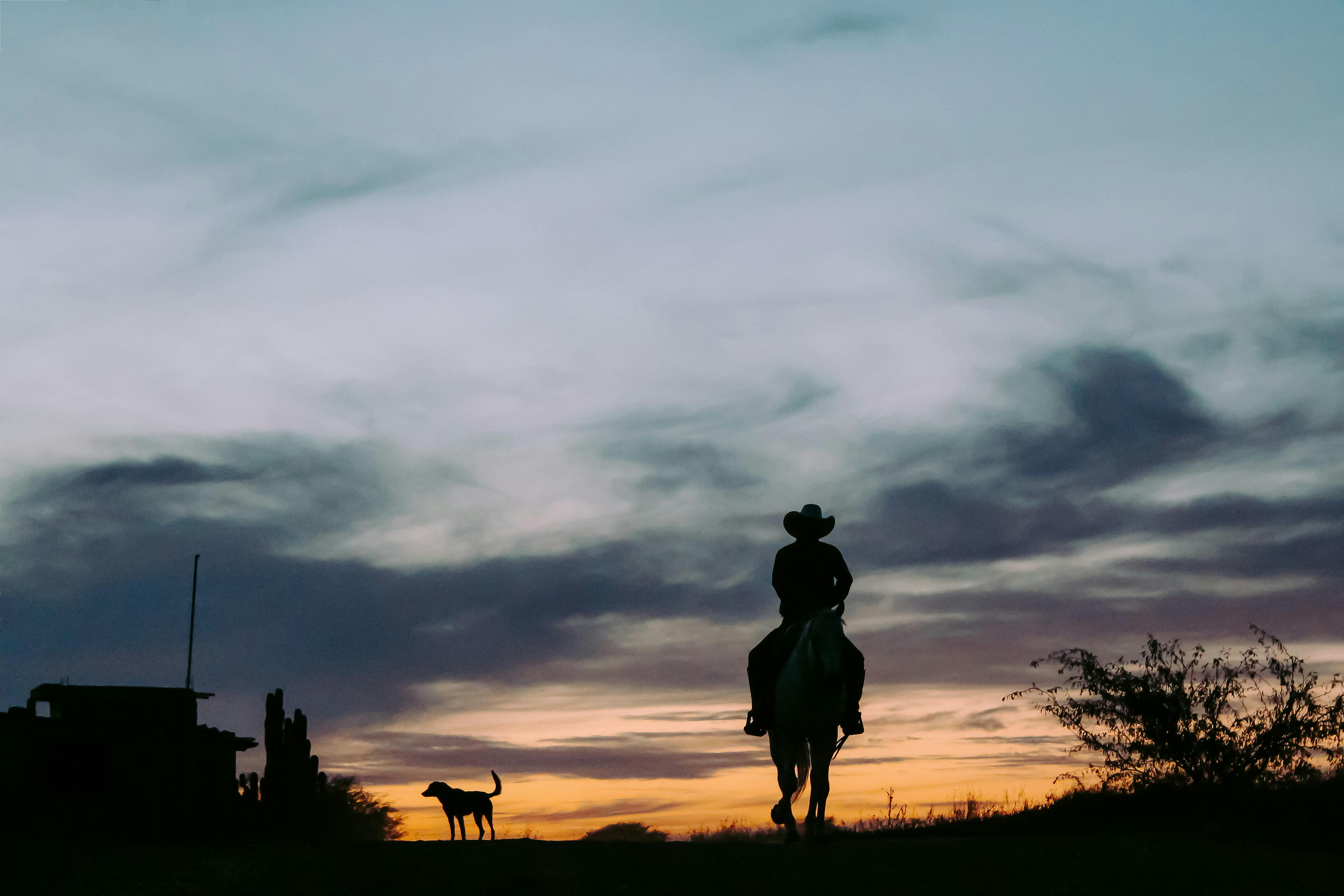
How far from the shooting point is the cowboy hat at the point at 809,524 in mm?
17234

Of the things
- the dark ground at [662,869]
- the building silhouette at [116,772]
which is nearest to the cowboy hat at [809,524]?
the dark ground at [662,869]

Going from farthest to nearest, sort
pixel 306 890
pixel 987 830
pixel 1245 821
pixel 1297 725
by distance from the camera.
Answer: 1. pixel 1297 725
2. pixel 987 830
3. pixel 1245 821
4. pixel 306 890

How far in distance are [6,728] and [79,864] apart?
597 inches

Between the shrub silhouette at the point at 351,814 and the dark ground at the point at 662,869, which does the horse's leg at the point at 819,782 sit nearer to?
the dark ground at the point at 662,869

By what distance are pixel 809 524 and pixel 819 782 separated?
3.44 metres

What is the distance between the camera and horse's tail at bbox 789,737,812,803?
52.0 ft

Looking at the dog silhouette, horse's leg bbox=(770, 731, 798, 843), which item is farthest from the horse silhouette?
the dog silhouette

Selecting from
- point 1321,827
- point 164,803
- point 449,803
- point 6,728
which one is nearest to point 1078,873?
point 1321,827

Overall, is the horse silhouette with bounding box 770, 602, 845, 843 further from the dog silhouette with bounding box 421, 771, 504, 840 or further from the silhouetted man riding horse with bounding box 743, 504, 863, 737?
the dog silhouette with bounding box 421, 771, 504, 840

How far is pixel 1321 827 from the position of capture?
1747cm

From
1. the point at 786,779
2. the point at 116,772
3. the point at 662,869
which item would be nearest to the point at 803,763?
the point at 786,779

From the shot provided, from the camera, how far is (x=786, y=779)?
1590cm

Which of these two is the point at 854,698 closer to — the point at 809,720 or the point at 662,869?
the point at 809,720

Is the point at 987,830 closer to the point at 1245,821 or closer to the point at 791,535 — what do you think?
the point at 1245,821
